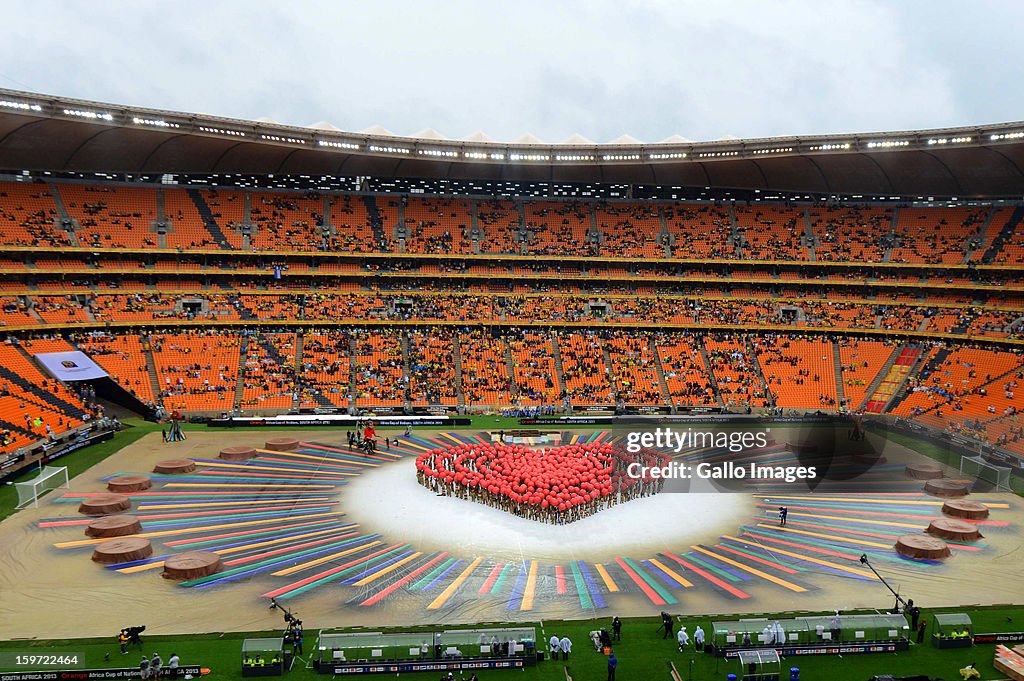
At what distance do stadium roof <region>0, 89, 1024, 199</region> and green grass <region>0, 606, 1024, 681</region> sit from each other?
1573 inches

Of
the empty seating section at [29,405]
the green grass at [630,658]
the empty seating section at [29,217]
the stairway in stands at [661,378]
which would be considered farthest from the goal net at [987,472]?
the empty seating section at [29,217]

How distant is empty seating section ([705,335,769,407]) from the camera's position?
53.9 m

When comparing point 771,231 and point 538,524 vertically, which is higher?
point 771,231

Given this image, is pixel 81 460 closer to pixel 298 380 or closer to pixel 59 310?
pixel 298 380

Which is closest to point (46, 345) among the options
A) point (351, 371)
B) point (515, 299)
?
point (351, 371)

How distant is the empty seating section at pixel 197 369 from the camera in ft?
161

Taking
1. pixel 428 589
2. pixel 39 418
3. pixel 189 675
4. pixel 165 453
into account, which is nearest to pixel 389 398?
pixel 165 453

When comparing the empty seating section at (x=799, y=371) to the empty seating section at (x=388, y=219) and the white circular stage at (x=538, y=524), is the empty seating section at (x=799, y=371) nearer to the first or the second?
the white circular stage at (x=538, y=524)

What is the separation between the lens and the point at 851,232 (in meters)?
65.6

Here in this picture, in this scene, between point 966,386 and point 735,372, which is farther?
point 735,372

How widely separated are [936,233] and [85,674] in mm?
69905

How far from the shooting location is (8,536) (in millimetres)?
25219

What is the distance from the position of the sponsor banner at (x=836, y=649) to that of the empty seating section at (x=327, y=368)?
38.2 meters

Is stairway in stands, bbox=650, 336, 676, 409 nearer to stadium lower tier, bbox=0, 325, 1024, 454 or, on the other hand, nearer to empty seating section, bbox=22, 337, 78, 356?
stadium lower tier, bbox=0, 325, 1024, 454
